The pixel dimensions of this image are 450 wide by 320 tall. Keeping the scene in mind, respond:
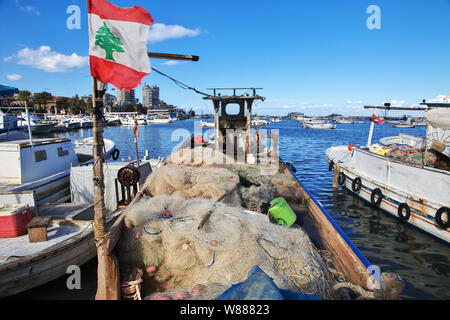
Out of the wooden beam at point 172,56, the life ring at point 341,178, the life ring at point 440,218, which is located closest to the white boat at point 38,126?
the life ring at point 341,178

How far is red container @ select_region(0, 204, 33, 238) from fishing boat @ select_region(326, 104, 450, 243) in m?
14.2

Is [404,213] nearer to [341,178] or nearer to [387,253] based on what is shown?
[387,253]

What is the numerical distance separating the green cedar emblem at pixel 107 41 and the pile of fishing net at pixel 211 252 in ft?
11.1

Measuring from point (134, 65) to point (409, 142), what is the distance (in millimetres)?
20665

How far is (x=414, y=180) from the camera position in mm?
10703

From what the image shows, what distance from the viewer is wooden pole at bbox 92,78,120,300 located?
370 cm

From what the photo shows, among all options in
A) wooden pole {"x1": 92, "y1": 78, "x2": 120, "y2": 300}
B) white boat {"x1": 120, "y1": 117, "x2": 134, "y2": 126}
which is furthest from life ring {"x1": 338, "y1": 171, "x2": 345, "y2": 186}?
white boat {"x1": 120, "y1": 117, "x2": 134, "y2": 126}

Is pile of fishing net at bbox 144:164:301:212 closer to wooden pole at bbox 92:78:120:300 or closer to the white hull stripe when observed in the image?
wooden pole at bbox 92:78:120:300

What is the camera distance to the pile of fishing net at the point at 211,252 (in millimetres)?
4105

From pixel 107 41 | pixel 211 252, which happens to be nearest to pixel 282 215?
pixel 211 252

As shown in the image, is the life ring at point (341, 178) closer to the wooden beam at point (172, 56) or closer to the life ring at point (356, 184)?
the life ring at point (356, 184)

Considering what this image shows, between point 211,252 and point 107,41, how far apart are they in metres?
3.87

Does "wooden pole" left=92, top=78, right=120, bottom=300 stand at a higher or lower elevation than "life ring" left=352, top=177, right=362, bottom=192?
higher

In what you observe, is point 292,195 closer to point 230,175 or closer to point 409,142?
point 230,175
